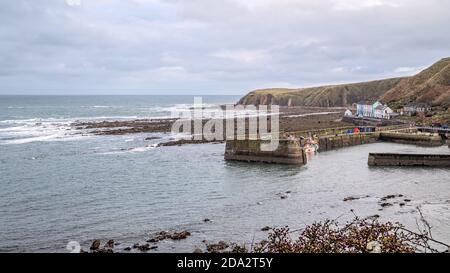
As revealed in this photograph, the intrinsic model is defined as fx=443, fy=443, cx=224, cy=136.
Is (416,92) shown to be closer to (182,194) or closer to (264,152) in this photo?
(264,152)

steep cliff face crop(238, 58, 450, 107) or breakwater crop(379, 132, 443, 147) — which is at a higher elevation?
steep cliff face crop(238, 58, 450, 107)

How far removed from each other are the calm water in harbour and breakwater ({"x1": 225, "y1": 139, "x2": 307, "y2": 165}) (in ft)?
5.24

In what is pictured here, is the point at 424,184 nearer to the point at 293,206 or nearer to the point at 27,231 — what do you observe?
the point at 293,206

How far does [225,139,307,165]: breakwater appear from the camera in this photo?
49.3 metres

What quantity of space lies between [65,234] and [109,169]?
2247cm

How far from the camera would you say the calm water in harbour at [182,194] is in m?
25.9

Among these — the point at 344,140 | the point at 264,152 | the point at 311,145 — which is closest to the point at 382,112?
the point at 344,140

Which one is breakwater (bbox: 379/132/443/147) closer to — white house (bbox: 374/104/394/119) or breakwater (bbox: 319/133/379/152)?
breakwater (bbox: 319/133/379/152)

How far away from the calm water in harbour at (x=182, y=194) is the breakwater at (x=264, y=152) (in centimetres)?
160

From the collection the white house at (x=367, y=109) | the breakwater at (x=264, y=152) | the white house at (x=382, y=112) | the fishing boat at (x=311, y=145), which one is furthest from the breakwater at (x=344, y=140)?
the white house at (x=367, y=109)

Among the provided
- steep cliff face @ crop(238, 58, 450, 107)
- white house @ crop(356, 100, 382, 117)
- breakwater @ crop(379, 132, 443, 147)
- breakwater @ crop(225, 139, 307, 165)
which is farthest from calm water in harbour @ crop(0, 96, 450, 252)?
steep cliff face @ crop(238, 58, 450, 107)

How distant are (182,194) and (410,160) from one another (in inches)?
1069
